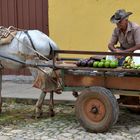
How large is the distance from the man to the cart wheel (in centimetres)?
85

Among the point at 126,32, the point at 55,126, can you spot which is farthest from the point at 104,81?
the point at 55,126

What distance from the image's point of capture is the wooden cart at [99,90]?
21.1 ft

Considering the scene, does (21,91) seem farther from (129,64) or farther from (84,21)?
(129,64)

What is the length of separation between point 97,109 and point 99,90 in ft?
0.91

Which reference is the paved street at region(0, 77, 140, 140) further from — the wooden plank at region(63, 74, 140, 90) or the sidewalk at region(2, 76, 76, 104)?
the wooden plank at region(63, 74, 140, 90)

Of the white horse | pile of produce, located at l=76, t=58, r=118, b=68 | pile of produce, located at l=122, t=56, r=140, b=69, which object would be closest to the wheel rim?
pile of produce, located at l=76, t=58, r=118, b=68

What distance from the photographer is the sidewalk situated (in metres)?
9.12

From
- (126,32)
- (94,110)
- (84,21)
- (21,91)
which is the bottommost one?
(94,110)

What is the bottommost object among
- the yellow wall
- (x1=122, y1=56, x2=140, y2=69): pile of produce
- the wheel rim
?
the wheel rim

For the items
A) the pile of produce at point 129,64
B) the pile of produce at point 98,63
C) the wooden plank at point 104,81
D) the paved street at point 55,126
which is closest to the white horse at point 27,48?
the paved street at point 55,126

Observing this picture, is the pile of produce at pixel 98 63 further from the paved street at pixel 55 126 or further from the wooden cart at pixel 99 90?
the paved street at pixel 55 126

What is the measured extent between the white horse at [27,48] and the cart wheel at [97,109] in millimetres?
1134

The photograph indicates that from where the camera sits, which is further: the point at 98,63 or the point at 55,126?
the point at 55,126

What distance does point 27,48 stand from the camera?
24.2ft
